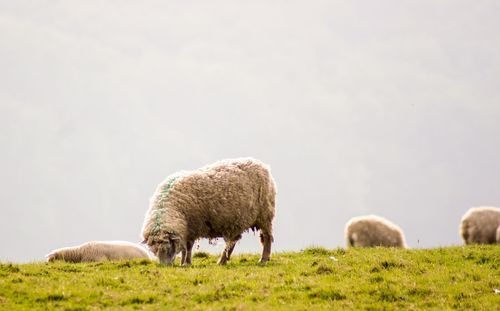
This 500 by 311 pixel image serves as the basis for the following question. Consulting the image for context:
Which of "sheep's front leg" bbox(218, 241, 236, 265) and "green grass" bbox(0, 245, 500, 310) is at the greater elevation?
"sheep's front leg" bbox(218, 241, 236, 265)

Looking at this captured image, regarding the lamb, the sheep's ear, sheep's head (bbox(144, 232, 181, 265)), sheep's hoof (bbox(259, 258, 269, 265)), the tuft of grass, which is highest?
the lamb

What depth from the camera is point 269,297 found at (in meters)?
13.2

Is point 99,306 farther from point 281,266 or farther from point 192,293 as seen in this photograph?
point 281,266

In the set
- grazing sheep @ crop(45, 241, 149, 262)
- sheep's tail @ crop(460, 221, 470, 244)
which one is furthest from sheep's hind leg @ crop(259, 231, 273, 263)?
sheep's tail @ crop(460, 221, 470, 244)

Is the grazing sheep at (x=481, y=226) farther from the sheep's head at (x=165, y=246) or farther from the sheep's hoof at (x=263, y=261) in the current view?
the sheep's head at (x=165, y=246)

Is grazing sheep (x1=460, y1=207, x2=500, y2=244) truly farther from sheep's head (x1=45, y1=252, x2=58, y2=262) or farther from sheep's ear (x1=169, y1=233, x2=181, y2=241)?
sheep's head (x1=45, y1=252, x2=58, y2=262)

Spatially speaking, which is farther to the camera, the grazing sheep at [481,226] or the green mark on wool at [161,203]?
the grazing sheep at [481,226]

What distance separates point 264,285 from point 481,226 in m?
17.4

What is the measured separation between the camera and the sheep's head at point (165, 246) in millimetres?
17500

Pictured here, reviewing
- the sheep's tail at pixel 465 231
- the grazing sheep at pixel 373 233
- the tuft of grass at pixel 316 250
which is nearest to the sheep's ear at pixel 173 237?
the tuft of grass at pixel 316 250

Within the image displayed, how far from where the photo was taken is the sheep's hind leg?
18.5 m

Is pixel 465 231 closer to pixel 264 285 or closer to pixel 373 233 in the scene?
pixel 373 233

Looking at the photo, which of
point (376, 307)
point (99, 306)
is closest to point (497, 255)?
point (376, 307)

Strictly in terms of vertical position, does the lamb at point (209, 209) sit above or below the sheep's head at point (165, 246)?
above
